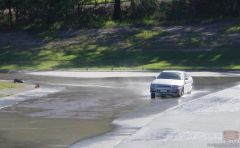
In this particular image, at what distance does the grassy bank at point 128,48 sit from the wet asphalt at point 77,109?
571 inches

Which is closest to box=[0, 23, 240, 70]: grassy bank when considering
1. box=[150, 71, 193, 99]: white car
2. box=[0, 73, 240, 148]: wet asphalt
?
box=[0, 73, 240, 148]: wet asphalt

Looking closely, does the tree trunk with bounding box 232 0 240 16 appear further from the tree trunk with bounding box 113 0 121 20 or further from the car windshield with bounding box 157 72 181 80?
the car windshield with bounding box 157 72 181 80

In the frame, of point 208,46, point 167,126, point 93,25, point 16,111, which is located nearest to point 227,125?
point 167,126

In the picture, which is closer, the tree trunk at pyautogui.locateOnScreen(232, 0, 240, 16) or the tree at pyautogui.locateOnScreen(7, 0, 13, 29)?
the tree trunk at pyautogui.locateOnScreen(232, 0, 240, 16)

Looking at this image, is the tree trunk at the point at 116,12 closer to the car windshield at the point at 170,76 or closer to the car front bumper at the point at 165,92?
the car windshield at the point at 170,76

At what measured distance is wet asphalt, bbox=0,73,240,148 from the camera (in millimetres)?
20047

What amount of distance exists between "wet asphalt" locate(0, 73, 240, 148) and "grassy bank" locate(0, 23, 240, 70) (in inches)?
571

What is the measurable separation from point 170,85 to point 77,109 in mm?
6998

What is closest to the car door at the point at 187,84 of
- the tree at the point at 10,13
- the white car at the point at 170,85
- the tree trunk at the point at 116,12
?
the white car at the point at 170,85

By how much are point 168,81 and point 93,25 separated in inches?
1770

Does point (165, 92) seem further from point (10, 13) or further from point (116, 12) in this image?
point (10, 13)

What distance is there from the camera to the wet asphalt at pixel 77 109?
2005cm

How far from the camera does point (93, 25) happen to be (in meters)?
77.6

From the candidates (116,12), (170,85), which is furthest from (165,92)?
(116,12)
